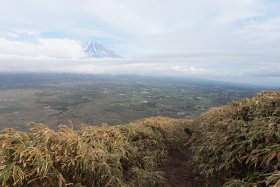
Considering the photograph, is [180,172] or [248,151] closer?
[248,151]

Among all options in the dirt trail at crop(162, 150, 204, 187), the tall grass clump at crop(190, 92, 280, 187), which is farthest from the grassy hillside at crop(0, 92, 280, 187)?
the dirt trail at crop(162, 150, 204, 187)

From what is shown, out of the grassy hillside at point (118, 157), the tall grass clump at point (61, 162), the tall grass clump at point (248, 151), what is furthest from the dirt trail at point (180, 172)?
the tall grass clump at point (61, 162)

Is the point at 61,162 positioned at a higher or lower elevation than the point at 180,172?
higher

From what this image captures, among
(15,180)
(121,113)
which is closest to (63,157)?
(15,180)

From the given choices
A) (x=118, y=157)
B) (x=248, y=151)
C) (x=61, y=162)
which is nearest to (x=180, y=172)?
(x=118, y=157)

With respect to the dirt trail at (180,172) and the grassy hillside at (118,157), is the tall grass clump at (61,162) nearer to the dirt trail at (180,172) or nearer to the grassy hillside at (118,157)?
the grassy hillside at (118,157)

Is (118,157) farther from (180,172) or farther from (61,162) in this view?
(180,172)

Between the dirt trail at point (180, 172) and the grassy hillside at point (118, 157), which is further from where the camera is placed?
the dirt trail at point (180, 172)

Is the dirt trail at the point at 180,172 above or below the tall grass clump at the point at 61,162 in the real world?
below

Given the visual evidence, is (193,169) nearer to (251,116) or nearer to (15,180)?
(251,116)
